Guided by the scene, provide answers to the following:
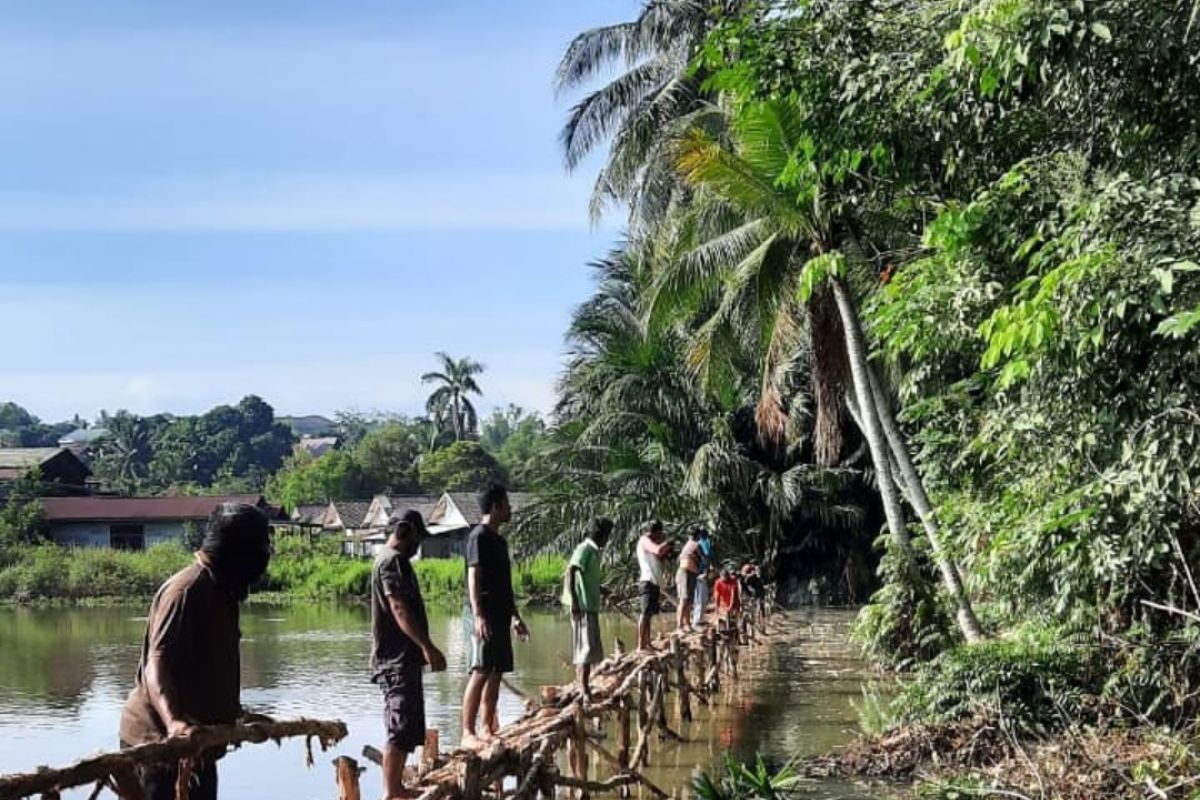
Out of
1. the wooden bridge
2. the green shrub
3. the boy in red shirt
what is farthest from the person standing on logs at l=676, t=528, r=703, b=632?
the green shrub


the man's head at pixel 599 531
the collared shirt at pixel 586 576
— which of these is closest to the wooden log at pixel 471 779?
the collared shirt at pixel 586 576

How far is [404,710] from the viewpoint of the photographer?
7.12 meters

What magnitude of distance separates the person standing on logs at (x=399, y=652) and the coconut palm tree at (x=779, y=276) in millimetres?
6041

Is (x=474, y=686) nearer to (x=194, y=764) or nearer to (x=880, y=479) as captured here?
(x=194, y=764)

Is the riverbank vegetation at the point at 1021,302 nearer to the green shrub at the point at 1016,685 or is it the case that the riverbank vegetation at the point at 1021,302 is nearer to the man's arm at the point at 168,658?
the green shrub at the point at 1016,685

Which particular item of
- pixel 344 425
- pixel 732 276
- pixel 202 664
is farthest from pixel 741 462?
pixel 344 425

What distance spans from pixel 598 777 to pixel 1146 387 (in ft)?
18.2

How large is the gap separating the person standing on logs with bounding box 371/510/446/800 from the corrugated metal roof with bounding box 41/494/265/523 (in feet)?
133

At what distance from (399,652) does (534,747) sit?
4.47 feet

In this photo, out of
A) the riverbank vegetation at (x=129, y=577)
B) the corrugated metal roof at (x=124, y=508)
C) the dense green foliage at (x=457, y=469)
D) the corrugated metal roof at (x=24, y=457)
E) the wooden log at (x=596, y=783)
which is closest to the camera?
the wooden log at (x=596, y=783)

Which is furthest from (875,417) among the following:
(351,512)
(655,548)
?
(351,512)

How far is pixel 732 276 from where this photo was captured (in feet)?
52.8

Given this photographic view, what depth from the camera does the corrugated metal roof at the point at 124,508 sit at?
154ft

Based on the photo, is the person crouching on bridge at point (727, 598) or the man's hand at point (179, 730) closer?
the man's hand at point (179, 730)
